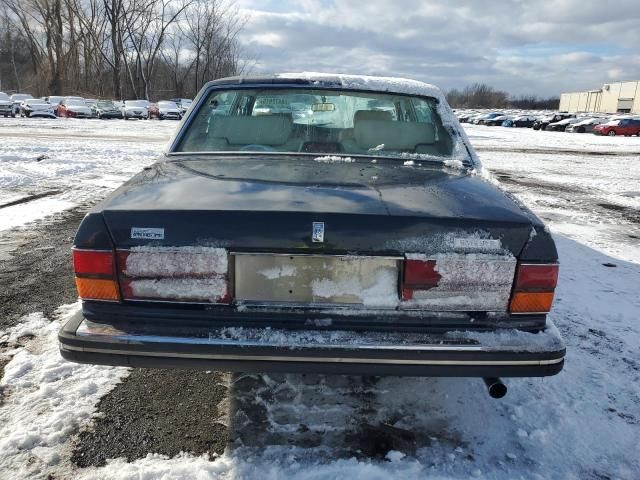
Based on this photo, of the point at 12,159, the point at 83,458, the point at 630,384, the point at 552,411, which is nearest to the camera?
the point at 83,458

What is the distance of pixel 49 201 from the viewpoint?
7.06 m

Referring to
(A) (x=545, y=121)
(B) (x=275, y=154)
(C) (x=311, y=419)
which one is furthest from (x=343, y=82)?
(A) (x=545, y=121)

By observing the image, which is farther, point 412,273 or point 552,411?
point 552,411

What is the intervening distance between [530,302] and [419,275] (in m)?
0.50

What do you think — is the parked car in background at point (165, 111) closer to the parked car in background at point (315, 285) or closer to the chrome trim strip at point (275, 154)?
the chrome trim strip at point (275, 154)

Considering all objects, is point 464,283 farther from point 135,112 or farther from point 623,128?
point 135,112

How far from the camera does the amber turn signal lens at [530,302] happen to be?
2.07 metres

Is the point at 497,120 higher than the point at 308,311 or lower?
higher

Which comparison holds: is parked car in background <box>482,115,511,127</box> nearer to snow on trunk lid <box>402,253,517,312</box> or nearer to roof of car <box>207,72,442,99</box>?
roof of car <box>207,72,442,99</box>

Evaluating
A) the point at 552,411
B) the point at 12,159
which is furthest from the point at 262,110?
the point at 12,159

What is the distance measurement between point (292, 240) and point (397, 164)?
1196 mm

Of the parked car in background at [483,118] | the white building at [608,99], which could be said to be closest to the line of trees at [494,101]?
the white building at [608,99]

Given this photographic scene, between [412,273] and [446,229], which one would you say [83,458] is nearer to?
[412,273]

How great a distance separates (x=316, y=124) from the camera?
328 cm
